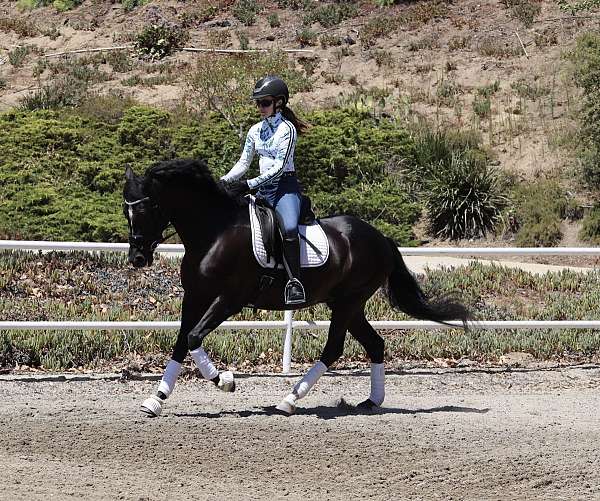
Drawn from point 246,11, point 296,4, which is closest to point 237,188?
point 246,11

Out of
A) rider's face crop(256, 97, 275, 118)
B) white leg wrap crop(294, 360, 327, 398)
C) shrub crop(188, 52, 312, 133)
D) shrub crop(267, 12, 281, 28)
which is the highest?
rider's face crop(256, 97, 275, 118)

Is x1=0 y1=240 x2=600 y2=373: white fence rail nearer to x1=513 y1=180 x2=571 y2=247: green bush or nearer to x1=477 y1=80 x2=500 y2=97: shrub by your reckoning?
x1=513 y1=180 x2=571 y2=247: green bush

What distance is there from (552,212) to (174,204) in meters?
15.2

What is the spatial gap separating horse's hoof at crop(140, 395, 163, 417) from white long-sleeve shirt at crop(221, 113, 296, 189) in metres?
1.79

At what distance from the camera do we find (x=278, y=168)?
820 cm

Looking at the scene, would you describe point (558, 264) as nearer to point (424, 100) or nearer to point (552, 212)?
point (552, 212)

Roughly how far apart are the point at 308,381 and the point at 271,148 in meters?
1.88

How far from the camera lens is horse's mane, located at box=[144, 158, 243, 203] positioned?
8031mm

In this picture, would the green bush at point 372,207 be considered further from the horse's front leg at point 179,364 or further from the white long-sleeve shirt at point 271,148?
the horse's front leg at point 179,364

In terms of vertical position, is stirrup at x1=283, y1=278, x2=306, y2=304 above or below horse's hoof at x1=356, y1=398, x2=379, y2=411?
above

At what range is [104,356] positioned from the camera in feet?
36.6

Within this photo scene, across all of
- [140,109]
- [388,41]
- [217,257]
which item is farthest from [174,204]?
[388,41]

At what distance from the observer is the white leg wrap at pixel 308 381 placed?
8.48 meters

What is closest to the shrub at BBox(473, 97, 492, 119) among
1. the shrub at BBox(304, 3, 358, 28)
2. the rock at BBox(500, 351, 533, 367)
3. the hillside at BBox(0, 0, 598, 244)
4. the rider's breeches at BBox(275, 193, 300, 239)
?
the hillside at BBox(0, 0, 598, 244)
